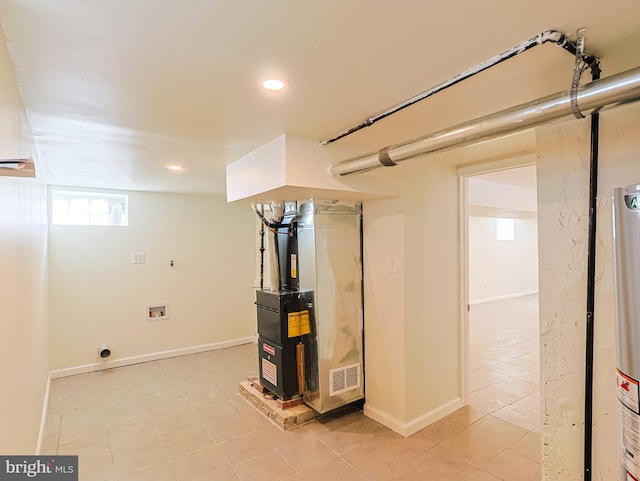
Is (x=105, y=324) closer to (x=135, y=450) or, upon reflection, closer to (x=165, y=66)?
(x=135, y=450)

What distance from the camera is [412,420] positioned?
9.12ft

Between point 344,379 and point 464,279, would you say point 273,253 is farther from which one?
point 464,279

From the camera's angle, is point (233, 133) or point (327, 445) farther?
point (327, 445)

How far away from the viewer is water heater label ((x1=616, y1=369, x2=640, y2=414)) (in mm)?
941

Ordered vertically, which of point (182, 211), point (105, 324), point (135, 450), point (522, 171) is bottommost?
point (135, 450)

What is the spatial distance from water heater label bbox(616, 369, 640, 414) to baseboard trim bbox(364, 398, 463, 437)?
6.61ft

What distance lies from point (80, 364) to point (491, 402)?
4.67 metres

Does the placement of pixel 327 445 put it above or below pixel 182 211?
below

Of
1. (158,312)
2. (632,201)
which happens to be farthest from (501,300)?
(632,201)

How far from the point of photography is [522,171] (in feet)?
13.9

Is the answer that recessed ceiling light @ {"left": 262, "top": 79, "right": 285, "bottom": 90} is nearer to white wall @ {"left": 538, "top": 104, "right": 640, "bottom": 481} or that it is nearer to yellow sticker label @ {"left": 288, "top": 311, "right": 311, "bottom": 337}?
white wall @ {"left": 538, "top": 104, "right": 640, "bottom": 481}

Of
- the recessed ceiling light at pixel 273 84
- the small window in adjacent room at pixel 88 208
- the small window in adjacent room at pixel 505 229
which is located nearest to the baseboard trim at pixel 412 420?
the recessed ceiling light at pixel 273 84

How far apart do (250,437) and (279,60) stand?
2.68 meters

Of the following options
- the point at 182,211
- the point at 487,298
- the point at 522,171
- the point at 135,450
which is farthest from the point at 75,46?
Answer: the point at 487,298
